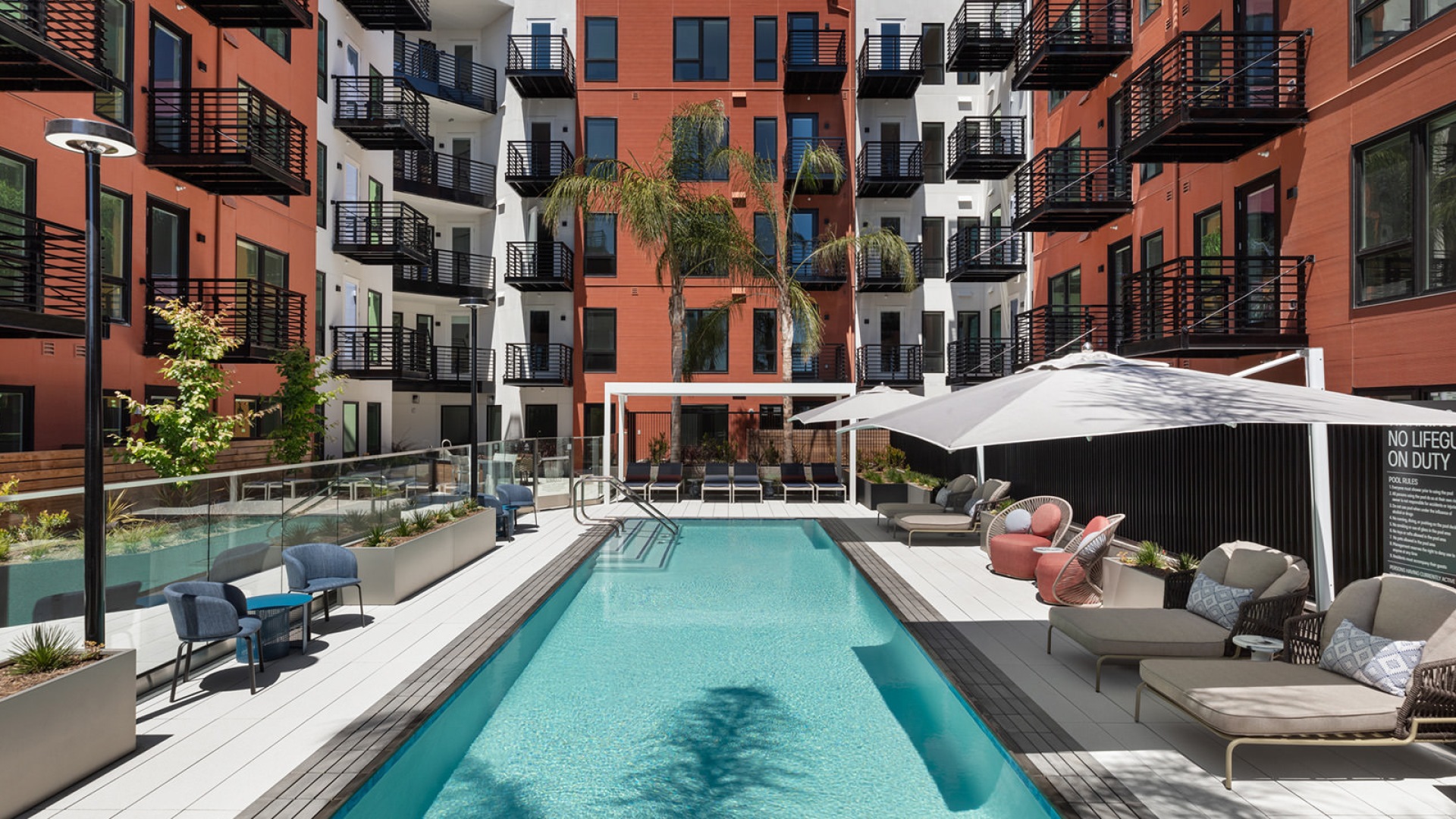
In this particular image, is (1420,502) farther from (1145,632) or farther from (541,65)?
(541,65)

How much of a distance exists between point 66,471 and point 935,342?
69.4ft

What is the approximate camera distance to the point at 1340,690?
177 inches

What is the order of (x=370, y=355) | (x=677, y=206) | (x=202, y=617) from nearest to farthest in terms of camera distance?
(x=202, y=617) → (x=677, y=206) → (x=370, y=355)

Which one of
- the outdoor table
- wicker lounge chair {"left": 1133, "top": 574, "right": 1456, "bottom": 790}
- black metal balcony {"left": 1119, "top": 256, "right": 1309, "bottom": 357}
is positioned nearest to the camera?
wicker lounge chair {"left": 1133, "top": 574, "right": 1456, "bottom": 790}

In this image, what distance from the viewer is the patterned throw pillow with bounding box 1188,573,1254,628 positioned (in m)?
5.88

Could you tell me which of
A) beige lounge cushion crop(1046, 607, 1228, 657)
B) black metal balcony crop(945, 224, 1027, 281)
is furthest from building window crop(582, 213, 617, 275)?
beige lounge cushion crop(1046, 607, 1228, 657)

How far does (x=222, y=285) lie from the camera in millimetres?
13961

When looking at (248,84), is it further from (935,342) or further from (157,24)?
(935,342)

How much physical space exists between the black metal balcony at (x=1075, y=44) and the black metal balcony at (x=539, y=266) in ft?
43.3

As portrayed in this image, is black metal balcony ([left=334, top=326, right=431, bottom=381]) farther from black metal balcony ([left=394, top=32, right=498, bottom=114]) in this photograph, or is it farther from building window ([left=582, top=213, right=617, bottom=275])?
black metal balcony ([left=394, top=32, right=498, bottom=114])

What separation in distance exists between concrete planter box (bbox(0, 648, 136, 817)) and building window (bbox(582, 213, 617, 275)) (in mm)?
20448

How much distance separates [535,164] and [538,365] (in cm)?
608

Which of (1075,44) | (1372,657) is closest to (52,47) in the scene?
(1372,657)

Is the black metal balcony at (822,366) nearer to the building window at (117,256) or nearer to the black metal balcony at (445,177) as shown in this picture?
the black metal balcony at (445,177)
